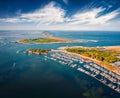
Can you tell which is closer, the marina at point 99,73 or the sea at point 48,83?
the sea at point 48,83

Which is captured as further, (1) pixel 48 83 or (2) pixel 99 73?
(2) pixel 99 73

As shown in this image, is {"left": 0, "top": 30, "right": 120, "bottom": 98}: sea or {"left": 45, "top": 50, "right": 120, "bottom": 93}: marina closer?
{"left": 0, "top": 30, "right": 120, "bottom": 98}: sea

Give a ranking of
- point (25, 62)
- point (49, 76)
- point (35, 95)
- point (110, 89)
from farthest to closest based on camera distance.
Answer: point (25, 62)
point (49, 76)
point (110, 89)
point (35, 95)

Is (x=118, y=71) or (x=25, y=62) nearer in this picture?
(x=118, y=71)

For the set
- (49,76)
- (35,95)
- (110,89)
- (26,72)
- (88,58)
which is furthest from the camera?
(88,58)

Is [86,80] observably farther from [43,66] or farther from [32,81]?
[43,66]

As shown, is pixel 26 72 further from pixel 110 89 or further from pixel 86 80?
pixel 110 89

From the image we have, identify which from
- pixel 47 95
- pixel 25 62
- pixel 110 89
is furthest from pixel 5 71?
pixel 110 89

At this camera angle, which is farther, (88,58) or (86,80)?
(88,58)

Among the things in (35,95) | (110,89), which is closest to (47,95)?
(35,95)
